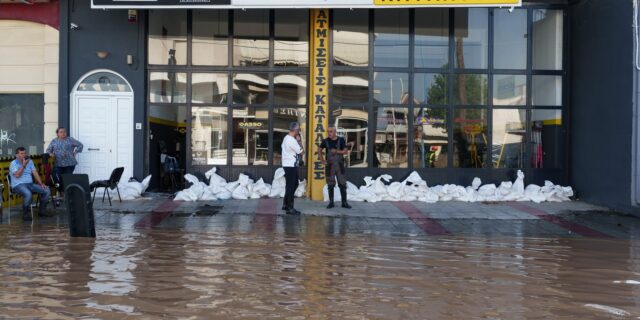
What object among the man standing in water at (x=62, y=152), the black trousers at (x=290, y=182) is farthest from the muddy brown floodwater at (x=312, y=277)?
the man standing in water at (x=62, y=152)

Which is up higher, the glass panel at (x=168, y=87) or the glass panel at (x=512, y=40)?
the glass panel at (x=512, y=40)

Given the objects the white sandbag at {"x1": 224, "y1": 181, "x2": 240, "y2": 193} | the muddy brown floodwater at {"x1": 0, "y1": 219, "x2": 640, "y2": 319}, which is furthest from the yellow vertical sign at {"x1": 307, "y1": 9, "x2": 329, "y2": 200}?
the muddy brown floodwater at {"x1": 0, "y1": 219, "x2": 640, "y2": 319}

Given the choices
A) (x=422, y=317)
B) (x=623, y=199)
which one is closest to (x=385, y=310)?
(x=422, y=317)

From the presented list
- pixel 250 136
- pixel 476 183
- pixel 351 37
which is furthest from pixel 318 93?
pixel 476 183

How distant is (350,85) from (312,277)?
343 inches

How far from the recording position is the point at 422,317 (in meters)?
5.41

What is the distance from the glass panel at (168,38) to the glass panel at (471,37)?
21.2 feet

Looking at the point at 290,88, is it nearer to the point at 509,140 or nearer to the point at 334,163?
the point at 334,163

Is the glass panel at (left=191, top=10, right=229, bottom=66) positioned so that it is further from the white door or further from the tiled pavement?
the tiled pavement

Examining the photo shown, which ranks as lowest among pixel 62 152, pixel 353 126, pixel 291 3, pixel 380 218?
pixel 380 218

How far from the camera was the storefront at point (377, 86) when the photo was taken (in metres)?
15.0

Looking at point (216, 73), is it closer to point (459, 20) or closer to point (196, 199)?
point (196, 199)

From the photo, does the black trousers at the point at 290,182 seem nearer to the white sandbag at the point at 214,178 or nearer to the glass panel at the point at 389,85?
the white sandbag at the point at 214,178

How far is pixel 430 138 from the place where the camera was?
15.1m
